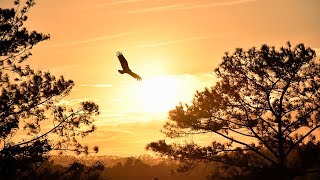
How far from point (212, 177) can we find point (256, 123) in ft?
10.7

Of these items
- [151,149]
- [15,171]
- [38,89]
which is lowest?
[15,171]

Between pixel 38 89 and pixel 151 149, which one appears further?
pixel 151 149

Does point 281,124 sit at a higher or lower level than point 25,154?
higher

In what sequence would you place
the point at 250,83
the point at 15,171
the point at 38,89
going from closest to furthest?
the point at 15,171 < the point at 38,89 < the point at 250,83

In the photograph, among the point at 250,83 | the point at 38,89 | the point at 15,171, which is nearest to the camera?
the point at 15,171

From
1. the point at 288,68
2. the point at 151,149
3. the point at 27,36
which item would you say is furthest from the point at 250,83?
the point at 27,36

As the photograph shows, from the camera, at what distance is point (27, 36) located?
1980 centimetres

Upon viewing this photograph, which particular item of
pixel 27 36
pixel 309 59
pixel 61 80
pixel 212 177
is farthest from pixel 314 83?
pixel 27 36

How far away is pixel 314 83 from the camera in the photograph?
2130 centimetres

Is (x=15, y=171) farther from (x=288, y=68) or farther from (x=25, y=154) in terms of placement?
(x=288, y=68)

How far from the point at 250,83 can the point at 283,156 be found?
12.2 ft

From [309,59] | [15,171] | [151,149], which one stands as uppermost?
[309,59]

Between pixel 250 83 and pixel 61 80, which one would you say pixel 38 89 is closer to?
pixel 61 80

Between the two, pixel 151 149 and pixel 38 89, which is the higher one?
pixel 38 89
